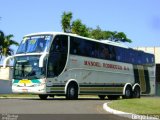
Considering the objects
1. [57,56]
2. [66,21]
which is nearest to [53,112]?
[57,56]

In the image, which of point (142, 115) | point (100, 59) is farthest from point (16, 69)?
point (142, 115)

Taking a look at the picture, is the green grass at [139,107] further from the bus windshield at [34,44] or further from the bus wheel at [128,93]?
the bus wheel at [128,93]

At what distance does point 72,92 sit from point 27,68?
10.9ft

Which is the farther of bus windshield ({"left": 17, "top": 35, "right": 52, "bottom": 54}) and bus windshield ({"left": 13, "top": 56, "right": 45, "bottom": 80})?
bus windshield ({"left": 17, "top": 35, "right": 52, "bottom": 54})

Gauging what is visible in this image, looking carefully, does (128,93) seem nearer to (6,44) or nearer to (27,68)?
(27,68)

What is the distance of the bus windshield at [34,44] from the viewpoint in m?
26.7

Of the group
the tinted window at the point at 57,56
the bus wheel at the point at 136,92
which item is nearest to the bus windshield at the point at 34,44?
the tinted window at the point at 57,56

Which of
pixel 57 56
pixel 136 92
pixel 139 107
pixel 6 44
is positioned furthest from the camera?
pixel 6 44

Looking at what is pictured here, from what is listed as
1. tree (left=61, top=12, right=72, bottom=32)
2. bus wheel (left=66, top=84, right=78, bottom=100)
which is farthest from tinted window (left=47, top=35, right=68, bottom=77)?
tree (left=61, top=12, right=72, bottom=32)

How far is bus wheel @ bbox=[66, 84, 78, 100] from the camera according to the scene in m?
28.0

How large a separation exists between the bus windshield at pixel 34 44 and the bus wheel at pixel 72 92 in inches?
128

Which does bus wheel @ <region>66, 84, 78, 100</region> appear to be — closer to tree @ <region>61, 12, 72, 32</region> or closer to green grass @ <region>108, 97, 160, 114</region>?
green grass @ <region>108, 97, 160, 114</region>

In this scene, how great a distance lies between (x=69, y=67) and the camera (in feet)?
91.3

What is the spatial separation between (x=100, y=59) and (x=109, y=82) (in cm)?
224
